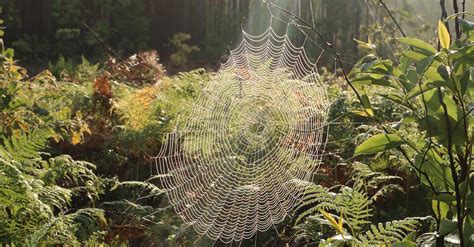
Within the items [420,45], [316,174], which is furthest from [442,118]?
[316,174]

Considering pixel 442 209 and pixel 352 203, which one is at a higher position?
pixel 442 209

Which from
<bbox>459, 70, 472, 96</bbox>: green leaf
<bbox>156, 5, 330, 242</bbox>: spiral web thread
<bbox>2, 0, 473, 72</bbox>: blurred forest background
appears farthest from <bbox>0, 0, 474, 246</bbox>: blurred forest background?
<bbox>2, 0, 473, 72</bbox>: blurred forest background

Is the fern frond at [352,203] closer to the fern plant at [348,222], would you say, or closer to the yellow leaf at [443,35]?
the fern plant at [348,222]

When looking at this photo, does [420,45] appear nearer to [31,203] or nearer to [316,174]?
[31,203]

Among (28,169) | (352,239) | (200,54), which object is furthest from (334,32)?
(352,239)

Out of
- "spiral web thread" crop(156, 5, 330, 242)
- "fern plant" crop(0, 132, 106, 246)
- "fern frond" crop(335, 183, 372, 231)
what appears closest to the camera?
"fern frond" crop(335, 183, 372, 231)

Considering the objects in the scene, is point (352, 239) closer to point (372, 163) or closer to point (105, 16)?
point (372, 163)

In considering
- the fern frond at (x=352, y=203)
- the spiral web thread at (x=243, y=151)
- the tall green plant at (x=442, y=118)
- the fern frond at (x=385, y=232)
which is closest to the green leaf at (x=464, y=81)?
the tall green plant at (x=442, y=118)

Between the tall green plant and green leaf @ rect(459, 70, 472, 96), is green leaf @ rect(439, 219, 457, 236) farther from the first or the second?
green leaf @ rect(459, 70, 472, 96)

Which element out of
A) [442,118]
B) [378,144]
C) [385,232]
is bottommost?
[385,232]
